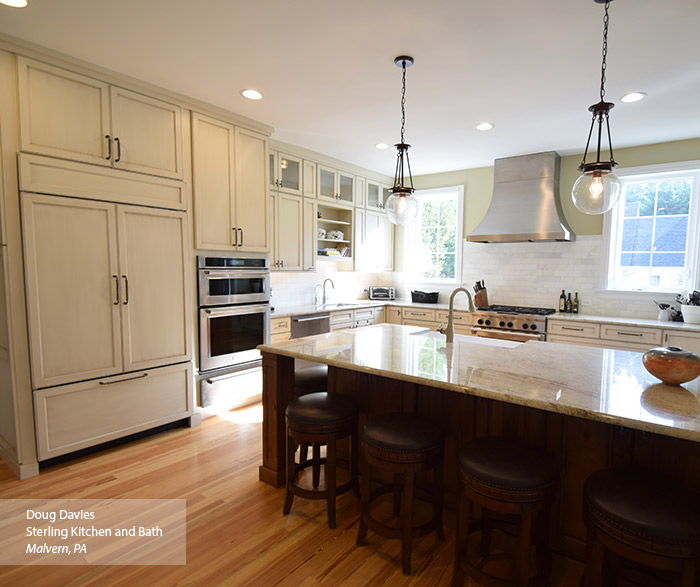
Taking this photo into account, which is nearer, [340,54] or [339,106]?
[340,54]

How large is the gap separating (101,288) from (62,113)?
1147mm

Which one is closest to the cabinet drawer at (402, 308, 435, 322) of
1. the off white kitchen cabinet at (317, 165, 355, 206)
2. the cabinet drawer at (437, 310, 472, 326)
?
the cabinet drawer at (437, 310, 472, 326)

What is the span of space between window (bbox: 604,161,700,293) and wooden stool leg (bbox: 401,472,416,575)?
384 cm

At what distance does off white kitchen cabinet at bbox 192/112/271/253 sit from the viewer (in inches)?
129

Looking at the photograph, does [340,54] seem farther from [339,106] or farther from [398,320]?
[398,320]

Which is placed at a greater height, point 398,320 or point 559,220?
point 559,220

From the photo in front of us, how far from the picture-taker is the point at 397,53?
2414mm

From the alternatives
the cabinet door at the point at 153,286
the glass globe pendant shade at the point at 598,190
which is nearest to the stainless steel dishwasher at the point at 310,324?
the cabinet door at the point at 153,286

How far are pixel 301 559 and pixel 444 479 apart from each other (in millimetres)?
844

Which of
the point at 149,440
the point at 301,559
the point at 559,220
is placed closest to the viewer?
the point at 301,559

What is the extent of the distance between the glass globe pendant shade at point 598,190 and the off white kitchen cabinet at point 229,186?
2691 millimetres

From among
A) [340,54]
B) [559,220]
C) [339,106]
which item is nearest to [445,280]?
[559,220]

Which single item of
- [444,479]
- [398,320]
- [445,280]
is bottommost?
[444,479]

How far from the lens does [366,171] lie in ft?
17.9
